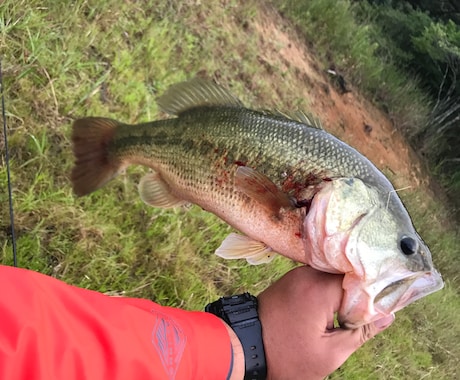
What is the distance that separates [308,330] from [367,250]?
31 cm

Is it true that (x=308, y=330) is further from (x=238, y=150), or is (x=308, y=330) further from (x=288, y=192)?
(x=238, y=150)

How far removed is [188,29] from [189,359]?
3.66 m

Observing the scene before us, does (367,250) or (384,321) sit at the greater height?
(367,250)

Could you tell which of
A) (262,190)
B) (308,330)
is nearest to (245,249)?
(262,190)

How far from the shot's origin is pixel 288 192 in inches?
62.9

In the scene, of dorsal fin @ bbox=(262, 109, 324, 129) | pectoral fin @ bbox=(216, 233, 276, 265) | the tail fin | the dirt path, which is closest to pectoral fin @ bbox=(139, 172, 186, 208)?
the tail fin

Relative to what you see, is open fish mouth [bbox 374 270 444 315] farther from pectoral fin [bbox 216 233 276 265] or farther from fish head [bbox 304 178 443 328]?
pectoral fin [bbox 216 233 276 265]

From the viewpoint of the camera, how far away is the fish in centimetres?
142

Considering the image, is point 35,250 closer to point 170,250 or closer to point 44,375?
point 170,250

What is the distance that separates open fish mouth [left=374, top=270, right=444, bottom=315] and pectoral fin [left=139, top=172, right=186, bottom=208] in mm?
887

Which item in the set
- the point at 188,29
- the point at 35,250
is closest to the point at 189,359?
the point at 35,250

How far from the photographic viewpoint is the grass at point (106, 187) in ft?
7.76

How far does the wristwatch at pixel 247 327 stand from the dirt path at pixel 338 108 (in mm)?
4900

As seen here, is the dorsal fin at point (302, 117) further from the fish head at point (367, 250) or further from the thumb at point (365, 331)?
the thumb at point (365, 331)
